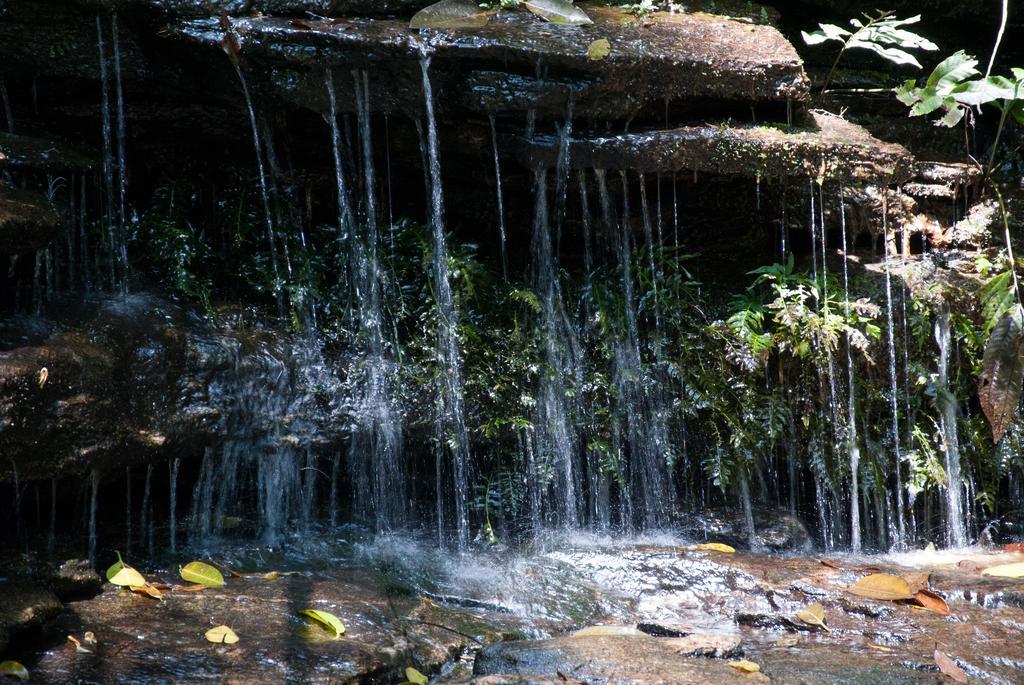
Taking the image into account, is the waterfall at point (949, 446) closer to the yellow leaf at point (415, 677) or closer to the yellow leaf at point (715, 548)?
the yellow leaf at point (715, 548)

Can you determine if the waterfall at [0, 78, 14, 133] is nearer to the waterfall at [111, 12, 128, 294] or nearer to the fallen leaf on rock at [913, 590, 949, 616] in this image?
the waterfall at [111, 12, 128, 294]

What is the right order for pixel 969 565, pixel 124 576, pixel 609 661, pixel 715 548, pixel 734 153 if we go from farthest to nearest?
pixel 734 153, pixel 969 565, pixel 715 548, pixel 124 576, pixel 609 661

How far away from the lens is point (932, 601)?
4.54 m

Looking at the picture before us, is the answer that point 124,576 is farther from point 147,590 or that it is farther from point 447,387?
point 447,387

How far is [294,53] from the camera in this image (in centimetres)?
521

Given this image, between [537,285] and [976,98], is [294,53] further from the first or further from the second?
[976,98]

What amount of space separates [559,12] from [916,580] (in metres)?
4.16

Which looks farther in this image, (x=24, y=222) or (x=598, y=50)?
(x=598, y=50)

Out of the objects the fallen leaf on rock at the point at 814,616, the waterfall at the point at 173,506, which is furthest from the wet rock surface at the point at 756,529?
the waterfall at the point at 173,506

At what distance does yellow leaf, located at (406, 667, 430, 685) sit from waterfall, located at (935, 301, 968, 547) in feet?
14.1

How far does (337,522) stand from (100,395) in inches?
70.5

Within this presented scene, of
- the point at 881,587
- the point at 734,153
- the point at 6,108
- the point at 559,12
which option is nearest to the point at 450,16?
the point at 559,12

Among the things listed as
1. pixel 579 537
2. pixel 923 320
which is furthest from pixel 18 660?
pixel 923 320

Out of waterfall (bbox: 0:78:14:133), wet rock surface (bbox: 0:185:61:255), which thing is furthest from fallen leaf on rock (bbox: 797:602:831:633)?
waterfall (bbox: 0:78:14:133)
